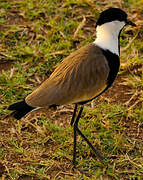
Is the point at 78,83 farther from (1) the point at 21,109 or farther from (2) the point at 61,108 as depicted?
(2) the point at 61,108

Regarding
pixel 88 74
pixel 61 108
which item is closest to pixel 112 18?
pixel 88 74

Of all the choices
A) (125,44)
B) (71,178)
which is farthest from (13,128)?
(125,44)

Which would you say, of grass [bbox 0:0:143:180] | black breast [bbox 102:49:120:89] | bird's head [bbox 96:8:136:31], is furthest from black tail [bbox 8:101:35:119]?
bird's head [bbox 96:8:136:31]

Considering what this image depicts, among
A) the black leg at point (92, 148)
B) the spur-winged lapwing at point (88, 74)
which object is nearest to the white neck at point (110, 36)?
the spur-winged lapwing at point (88, 74)

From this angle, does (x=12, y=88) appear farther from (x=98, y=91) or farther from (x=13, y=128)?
(x=98, y=91)

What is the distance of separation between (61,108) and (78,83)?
2.82ft

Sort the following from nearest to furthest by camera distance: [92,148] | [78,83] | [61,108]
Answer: [78,83] < [92,148] < [61,108]

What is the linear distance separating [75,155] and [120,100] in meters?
0.99

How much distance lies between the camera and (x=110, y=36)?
325cm

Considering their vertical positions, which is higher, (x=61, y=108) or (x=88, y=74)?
(x=88, y=74)

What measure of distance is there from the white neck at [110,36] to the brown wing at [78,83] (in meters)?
0.07

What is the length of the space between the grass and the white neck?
853 millimetres

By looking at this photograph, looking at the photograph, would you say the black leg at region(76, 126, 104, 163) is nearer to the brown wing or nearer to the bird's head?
the brown wing

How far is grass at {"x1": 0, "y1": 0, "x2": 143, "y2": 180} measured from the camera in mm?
3398
